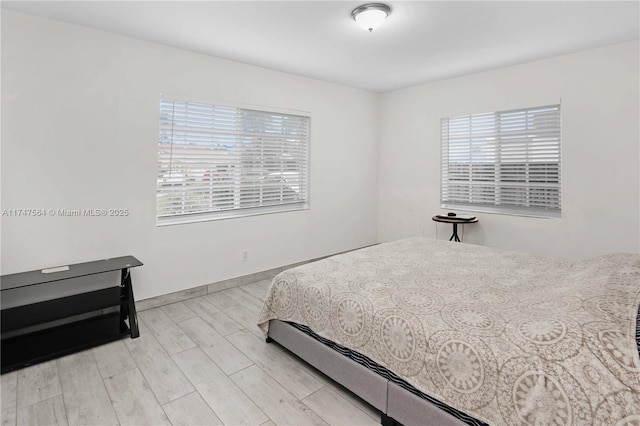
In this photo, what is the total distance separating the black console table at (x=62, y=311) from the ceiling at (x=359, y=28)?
2.02 m

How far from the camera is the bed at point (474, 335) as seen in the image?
1.18 m

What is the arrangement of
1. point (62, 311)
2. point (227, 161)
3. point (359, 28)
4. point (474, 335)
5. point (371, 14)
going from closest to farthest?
point (474, 335), point (371, 14), point (62, 311), point (359, 28), point (227, 161)

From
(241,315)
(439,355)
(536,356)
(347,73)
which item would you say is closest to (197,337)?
(241,315)

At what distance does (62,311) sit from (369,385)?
2.45 metres

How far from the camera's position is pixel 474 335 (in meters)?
1.47

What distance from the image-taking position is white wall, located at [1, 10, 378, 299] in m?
2.49

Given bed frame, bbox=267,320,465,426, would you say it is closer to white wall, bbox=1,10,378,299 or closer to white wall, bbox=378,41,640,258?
white wall, bbox=1,10,378,299

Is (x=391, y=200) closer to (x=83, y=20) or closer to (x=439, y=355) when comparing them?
(x=439, y=355)

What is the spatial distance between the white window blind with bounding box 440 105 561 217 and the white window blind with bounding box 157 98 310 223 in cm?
211

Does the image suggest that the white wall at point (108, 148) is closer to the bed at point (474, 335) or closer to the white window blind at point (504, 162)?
the bed at point (474, 335)

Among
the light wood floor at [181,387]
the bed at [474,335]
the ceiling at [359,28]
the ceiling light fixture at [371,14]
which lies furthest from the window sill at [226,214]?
the ceiling light fixture at [371,14]

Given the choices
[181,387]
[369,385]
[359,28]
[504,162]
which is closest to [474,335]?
[369,385]

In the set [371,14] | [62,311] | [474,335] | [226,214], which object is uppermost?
[371,14]

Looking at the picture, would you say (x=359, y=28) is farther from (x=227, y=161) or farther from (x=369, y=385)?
(x=369, y=385)
